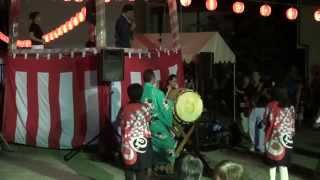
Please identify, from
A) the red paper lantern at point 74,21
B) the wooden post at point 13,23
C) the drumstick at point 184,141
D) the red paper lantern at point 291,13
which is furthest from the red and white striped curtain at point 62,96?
the red paper lantern at point 291,13

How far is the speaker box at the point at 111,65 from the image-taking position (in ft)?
38.5

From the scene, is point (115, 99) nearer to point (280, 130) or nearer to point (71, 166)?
point (71, 166)

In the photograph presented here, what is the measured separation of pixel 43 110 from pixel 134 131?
19.3 ft

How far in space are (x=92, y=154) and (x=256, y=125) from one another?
10.9 ft

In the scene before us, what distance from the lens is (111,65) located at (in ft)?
38.7

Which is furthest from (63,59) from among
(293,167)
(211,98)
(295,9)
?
(295,9)

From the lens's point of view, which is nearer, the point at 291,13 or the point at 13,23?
the point at 13,23

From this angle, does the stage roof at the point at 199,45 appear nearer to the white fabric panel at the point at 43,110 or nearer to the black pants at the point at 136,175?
the white fabric panel at the point at 43,110

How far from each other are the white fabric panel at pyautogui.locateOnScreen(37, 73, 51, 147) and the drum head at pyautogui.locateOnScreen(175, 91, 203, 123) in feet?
14.4

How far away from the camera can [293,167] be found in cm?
1143

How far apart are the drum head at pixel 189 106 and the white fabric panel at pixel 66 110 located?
3836 mm

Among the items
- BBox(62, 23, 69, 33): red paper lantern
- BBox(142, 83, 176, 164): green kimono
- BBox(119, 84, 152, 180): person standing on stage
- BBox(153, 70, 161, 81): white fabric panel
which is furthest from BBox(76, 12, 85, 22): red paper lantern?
BBox(119, 84, 152, 180): person standing on stage

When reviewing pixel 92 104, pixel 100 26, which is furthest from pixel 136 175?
pixel 100 26

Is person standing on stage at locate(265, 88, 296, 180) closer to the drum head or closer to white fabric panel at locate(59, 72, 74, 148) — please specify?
the drum head
